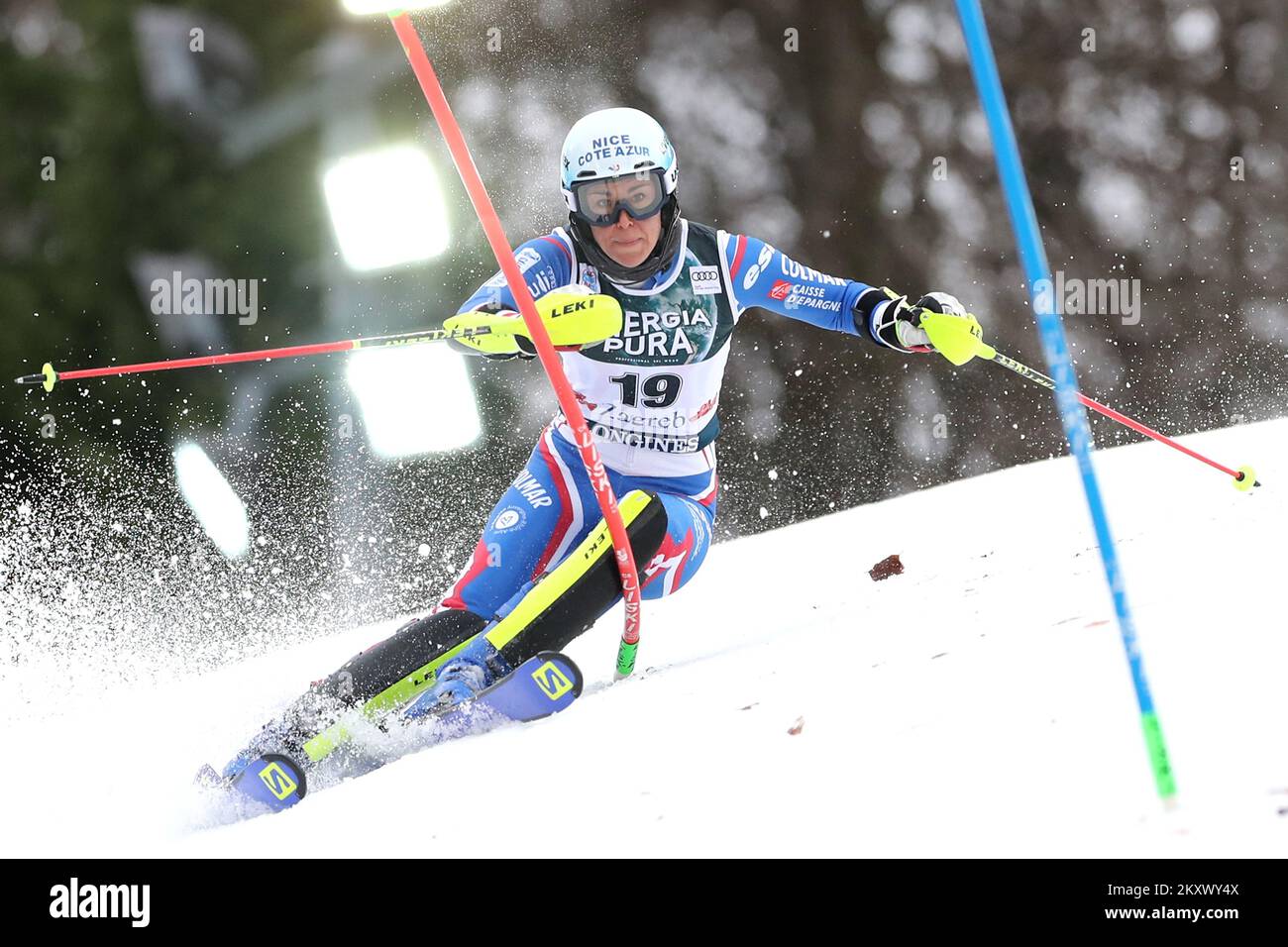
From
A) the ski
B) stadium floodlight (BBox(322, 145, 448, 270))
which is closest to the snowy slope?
the ski

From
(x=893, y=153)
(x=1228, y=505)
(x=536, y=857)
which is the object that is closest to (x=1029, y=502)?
(x=1228, y=505)

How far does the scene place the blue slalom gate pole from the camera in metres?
1.29

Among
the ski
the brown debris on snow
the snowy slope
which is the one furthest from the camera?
the brown debris on snow

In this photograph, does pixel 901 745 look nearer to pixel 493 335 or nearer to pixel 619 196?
pixel 493 335

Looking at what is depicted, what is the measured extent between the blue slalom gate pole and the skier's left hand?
1.29m

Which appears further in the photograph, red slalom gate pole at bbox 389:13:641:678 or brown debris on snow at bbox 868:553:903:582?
brown debris on snow at bbox 868:553:903:582

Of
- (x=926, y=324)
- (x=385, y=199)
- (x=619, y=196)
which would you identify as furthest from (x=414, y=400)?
(x=926, y=324)

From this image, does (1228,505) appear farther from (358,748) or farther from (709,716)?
(358,748)

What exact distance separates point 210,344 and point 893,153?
18.1 feet

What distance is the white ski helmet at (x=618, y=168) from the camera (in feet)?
8.97

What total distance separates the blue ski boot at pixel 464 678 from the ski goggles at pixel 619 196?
0.98 metres

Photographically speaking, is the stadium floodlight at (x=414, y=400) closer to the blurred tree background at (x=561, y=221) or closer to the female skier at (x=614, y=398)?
the blurred tree background at (x=561, y=221)

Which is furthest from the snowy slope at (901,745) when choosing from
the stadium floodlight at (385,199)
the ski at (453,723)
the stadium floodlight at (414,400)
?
the stadium floodlight at (385,199)

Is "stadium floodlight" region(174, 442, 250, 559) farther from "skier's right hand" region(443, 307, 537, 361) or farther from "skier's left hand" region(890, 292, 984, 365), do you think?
"skier's left hand" region(890, 292, 984, 365)
